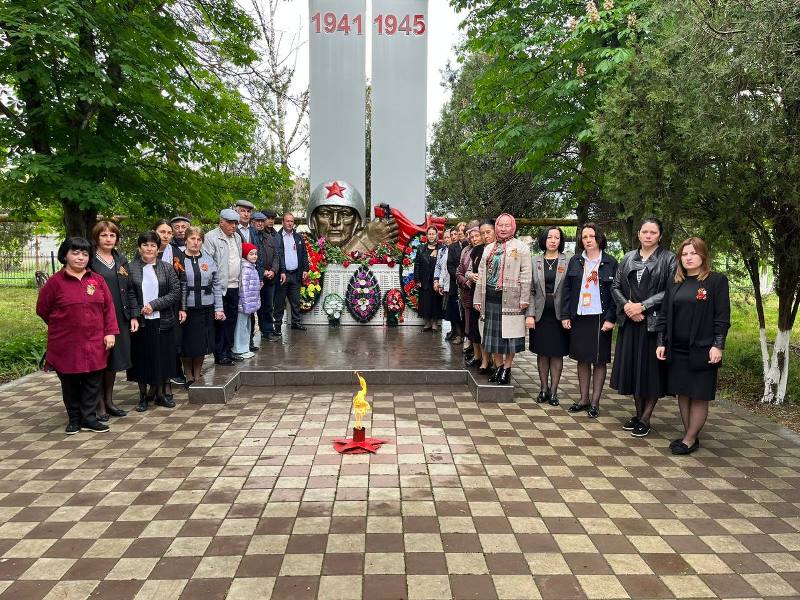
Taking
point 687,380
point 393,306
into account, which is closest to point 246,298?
point 393,306

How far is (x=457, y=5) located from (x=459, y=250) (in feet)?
21.4

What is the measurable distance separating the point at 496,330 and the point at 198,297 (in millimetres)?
3145

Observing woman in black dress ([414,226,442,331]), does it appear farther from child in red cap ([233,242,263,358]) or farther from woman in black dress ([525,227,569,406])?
woman in black dress ([525,227,569,406])

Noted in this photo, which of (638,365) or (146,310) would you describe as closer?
(638,365)

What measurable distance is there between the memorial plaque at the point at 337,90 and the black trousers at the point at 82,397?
285 inches

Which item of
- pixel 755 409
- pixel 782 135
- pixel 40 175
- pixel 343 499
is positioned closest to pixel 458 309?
pixel 755 409

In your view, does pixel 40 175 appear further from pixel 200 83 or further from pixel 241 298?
pixel 200 83

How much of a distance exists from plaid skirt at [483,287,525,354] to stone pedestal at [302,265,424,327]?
4434 millimetres

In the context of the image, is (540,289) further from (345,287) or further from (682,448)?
(345,287)

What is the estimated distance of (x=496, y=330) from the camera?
6086 millimetres

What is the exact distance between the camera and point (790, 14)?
4.91 meters

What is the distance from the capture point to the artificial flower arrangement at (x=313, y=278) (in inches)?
408

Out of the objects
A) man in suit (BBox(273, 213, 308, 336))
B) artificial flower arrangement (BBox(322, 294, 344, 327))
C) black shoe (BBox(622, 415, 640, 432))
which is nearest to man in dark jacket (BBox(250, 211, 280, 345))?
man in suit (BBox(273, 213, 308, 336))

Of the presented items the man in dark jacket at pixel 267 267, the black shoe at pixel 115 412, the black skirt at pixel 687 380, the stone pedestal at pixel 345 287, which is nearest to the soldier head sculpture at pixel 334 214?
the stone pedestal at pixel 345 287
